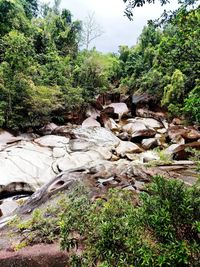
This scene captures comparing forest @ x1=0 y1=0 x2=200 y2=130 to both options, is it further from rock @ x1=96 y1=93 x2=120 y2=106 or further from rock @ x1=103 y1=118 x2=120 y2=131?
rock @ x1=103 y1=118 x2=120 y2=131

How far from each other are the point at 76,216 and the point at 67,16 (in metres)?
30.9

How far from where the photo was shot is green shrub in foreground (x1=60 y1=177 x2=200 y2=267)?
7.23 ft

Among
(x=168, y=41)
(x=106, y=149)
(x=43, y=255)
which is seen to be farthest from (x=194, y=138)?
(x=43, y=255)

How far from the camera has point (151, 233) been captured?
2.40m

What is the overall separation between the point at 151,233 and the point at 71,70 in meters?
21.4

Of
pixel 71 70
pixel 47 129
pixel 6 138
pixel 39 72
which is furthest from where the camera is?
pixel 71 70

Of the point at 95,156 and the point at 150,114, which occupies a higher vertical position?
the point at 150,114

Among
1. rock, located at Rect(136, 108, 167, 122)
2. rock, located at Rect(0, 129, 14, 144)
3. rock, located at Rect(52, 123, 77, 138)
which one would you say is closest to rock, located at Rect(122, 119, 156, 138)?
rock, located at Rect(52, 123, 77, 138)

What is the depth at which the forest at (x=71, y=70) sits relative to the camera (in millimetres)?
4250

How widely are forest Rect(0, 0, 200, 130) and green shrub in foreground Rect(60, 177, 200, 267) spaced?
147 cm

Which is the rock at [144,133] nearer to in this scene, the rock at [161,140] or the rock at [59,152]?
the rock at [161,140]

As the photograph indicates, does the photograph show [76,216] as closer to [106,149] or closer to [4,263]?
[4,263]

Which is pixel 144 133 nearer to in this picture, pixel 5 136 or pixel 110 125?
pixel 110 125

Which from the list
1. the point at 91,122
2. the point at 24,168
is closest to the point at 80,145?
the point at 24,168
